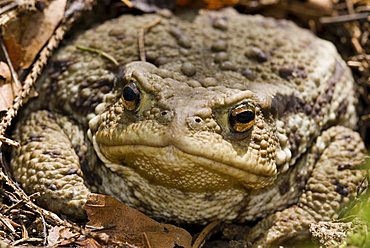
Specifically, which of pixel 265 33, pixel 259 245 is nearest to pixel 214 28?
pixel 265 33

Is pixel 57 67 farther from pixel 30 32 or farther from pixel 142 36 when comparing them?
pixel 142 36

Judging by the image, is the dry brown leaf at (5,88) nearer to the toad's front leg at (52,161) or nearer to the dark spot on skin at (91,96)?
the toad's front leg at (52,161)

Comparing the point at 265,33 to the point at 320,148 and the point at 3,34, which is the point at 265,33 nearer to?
the point at 320,148

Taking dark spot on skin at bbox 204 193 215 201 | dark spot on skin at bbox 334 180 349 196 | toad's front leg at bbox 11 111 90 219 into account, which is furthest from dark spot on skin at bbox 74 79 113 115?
dark spot on skin at bbox 334 180 349 196

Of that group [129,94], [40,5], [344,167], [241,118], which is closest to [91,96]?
[129,94]

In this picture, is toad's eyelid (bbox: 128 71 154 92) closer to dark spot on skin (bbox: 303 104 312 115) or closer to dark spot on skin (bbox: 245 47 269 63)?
dark spot on skin (bbox: 245 47 269 63)
